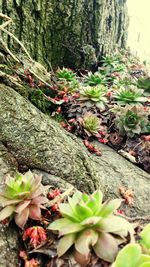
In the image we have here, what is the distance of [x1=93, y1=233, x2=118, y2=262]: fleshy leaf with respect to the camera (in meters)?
1.69

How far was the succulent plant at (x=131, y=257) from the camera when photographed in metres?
1.58

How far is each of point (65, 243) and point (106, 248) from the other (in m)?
0.19

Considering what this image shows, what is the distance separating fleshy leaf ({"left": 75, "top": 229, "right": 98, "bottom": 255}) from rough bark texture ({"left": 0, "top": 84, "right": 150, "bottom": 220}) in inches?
29.0

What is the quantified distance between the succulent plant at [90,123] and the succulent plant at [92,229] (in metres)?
1.60

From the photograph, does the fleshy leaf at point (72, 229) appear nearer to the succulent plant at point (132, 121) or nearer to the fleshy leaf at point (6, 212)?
the fleshy leaf at point (6, 212)

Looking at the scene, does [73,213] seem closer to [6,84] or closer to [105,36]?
[6,84]

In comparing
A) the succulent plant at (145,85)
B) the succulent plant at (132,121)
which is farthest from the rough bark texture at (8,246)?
the succulent plant at (145,85)

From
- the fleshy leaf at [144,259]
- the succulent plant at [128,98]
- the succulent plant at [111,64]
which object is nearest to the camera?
the fleshy leaf at [144,259]

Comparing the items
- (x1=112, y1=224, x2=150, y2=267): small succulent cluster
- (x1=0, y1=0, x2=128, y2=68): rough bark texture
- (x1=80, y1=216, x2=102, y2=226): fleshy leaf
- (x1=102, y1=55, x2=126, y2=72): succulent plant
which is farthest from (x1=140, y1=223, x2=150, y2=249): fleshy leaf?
(x1=102, y1=55, x2=126, y2=72): succulent plant

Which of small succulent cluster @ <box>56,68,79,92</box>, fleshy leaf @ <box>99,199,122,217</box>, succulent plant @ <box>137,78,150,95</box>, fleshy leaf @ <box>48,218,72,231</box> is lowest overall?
succulent plant @ <box>137,78,150,95</box>

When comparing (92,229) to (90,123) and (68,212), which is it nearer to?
(68,212)

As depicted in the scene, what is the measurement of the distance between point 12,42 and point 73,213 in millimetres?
2391

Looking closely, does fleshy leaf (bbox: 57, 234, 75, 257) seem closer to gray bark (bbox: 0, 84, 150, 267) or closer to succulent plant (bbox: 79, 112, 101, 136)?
gray bark (bbox: 0, 84, 150, 267)

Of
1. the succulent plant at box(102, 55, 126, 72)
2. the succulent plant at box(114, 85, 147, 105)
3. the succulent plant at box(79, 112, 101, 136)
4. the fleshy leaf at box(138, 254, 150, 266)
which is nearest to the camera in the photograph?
the fleshy leaf at box(138, 254, 150, 266)
